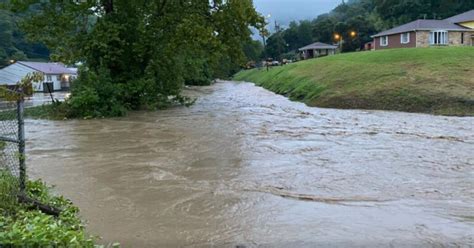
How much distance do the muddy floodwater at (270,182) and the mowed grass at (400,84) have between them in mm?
4025

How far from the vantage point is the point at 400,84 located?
24.9m

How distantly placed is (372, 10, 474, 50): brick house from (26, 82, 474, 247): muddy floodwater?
119 feet

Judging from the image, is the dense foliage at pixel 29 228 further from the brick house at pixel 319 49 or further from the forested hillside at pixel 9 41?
the forested hillside at pixel 9 41

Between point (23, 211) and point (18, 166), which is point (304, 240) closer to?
point (23, 211)

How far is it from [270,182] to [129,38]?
1727cm

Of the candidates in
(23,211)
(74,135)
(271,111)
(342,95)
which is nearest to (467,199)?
(23,211)

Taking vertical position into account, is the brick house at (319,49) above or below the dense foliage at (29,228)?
above

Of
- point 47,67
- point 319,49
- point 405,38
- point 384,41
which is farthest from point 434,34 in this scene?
point 47,67

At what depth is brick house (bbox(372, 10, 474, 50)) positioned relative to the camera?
5147 cm

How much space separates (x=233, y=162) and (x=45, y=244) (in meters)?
7.89

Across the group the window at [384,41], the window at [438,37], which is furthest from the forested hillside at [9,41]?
the window at [438,37]

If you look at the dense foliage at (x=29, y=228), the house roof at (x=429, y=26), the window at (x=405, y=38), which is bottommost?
the dense foliage at (x=29, y=228)

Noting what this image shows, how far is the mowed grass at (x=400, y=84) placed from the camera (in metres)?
22.0

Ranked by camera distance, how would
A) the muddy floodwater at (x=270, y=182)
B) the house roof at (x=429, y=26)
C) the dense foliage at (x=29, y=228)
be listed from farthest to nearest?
1. the house roof at (x=429, y=26)
2. the muddy floodwater at (x=270, y=182)
3. the dense foliage at (x=29, y=228)
